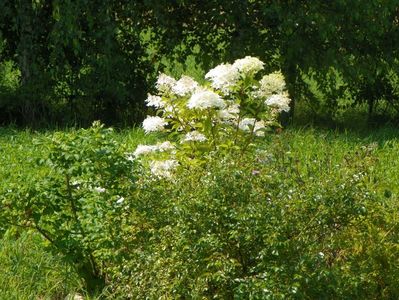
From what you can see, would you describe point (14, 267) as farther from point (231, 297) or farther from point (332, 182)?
point (332, 182)

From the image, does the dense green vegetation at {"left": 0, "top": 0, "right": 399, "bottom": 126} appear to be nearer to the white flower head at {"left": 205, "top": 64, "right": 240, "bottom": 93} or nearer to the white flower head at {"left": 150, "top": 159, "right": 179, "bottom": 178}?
the white flower head at {"left": 205, "top": 64, "right": 240, "bottom": 93}

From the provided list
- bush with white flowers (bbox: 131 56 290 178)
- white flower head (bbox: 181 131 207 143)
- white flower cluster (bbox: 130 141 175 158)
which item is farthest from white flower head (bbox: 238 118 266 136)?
white flower cluster (bbox: 130 141 175 158)

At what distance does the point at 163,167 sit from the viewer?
5375 mm

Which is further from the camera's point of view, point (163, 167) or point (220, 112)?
point (220, 112)

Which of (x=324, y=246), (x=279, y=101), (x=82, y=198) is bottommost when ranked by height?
(x=82, y=198)

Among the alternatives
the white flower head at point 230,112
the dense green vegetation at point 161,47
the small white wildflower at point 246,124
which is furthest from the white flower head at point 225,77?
the dense green vegetation at point 161,47

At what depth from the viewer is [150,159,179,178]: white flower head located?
526 centimetres

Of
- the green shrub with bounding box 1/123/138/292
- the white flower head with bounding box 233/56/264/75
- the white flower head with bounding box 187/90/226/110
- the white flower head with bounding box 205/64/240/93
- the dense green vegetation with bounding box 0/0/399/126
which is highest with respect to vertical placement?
the white flower head with bounding box 233/56/264/75

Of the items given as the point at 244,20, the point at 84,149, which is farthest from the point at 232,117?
the point at 244,20

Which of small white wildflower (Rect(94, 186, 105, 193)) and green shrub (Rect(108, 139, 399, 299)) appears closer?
green shrub (Rect(108, 139, 399, 299))

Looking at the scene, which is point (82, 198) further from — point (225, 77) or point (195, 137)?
point (225, 77)

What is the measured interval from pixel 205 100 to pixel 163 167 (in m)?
0.43

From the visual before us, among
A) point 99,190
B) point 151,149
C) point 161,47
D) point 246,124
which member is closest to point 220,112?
point 246,124

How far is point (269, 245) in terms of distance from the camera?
4289 millimetres
